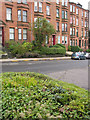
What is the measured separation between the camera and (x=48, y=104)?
300cm

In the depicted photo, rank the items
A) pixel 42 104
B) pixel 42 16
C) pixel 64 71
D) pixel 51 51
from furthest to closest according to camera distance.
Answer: pixel 42 16
pixel 51 51
pixel 64 71
pixel 42 104

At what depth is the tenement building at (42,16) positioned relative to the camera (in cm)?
2346

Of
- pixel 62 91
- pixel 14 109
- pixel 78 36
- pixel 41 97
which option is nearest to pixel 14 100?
pixel 14 109

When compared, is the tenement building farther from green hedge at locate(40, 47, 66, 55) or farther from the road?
the road

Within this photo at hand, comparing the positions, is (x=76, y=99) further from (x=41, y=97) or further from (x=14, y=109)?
(x=14, y=109)

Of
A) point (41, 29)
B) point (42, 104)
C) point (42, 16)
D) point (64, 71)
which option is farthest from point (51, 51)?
point (42, 104)

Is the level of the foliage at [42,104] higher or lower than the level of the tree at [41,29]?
lower

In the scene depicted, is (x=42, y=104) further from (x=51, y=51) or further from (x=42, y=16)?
(x=42, y=16)

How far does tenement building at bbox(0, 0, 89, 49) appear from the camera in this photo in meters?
23.5

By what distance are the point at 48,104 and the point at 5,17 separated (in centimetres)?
2168

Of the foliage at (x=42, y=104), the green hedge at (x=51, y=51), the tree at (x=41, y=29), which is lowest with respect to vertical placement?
the foliage at (x=42, y=104)

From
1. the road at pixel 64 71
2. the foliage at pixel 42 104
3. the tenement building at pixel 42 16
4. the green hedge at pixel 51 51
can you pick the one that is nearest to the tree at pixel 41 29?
the green hedge at pixel 51 51

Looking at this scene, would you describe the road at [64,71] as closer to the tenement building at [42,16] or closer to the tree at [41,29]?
the tenement building at [42,16]

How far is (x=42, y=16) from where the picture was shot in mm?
27422
